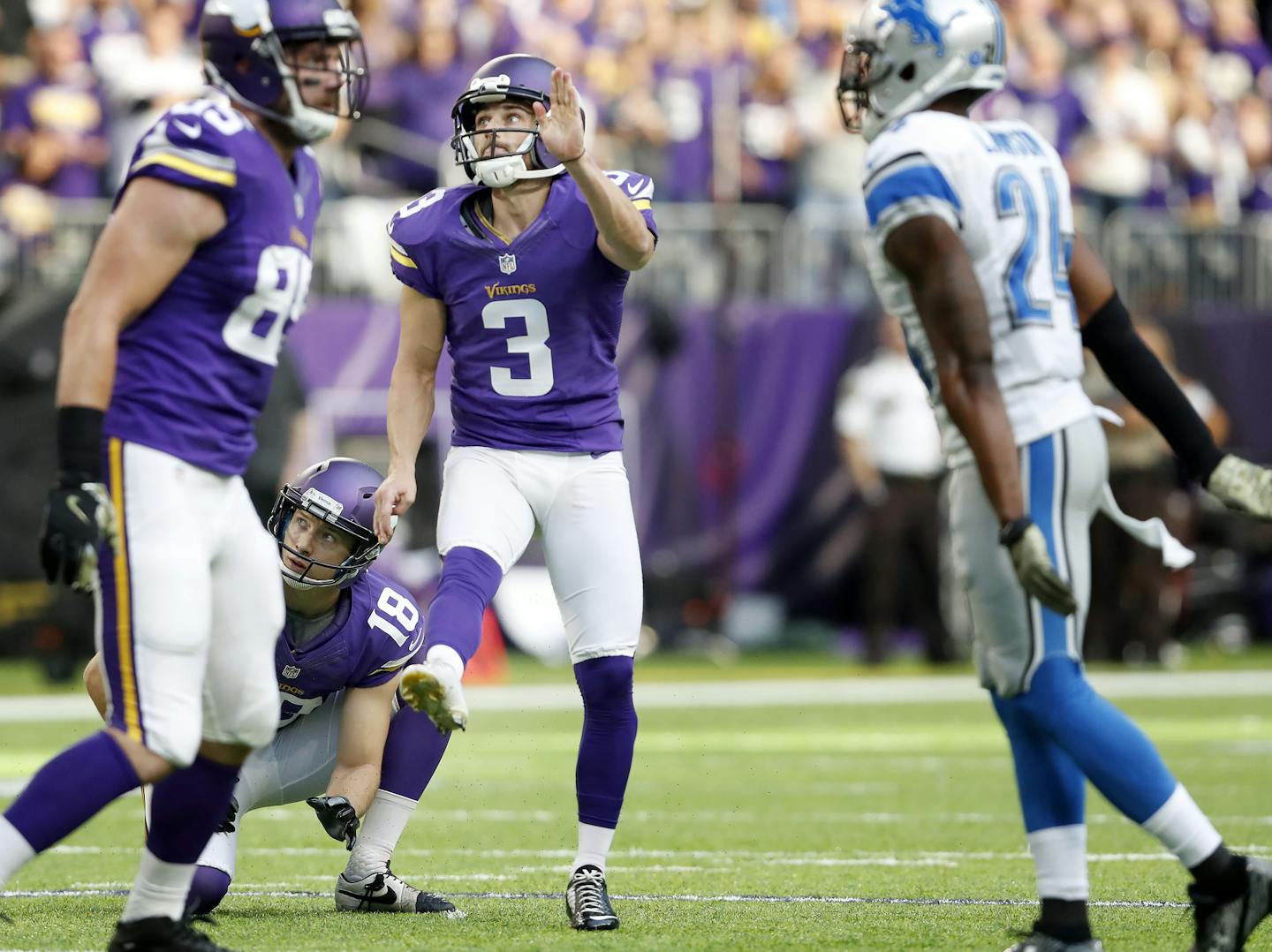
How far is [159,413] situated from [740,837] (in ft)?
9.73

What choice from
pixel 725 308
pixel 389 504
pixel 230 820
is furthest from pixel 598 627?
pixel 725 308

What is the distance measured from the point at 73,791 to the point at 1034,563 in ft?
5.73

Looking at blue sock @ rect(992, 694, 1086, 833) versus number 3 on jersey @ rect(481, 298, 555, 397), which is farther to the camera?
number 3 on jersey @ rect(481, 298, 555, 397)

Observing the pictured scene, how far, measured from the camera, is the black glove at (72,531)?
3.47m

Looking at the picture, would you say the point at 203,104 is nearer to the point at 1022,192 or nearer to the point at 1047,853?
the point at 1022,192

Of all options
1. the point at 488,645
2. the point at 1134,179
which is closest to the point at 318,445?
the point at 488,645

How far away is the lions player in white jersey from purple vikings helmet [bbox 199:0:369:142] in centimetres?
104

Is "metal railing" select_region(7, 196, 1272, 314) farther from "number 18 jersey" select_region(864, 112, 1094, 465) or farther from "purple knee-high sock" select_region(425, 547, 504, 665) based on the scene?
"number 18 jersey" select_region(864, 112, 1094, 465)

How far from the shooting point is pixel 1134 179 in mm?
14430

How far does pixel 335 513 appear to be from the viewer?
16.0ft

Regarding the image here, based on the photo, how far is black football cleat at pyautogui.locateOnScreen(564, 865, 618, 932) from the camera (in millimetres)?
4484

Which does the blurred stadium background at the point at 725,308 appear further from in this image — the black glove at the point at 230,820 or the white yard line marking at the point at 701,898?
the black glove at the point at 230,820

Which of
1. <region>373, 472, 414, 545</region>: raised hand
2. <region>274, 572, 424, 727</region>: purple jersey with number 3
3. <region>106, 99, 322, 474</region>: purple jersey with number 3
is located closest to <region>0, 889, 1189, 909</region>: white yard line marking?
<region>274, 572, 424, 727</region>: purple jersey with number 3

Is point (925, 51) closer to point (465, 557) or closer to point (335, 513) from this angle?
point (465, 557)
